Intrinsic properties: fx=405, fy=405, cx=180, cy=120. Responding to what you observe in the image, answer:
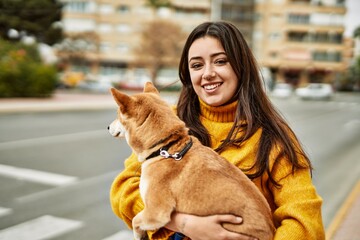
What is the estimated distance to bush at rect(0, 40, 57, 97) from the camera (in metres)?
24.4

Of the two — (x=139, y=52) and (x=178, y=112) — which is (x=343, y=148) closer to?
(x=178, y=112)

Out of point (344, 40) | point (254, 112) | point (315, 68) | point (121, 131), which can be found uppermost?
point (254, 112)

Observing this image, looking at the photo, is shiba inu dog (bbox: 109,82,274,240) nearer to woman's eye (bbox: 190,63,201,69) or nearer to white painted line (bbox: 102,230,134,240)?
woman's eye (bbox: 190,63,201,69)

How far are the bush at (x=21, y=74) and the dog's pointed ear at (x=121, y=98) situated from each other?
23655 millimetres

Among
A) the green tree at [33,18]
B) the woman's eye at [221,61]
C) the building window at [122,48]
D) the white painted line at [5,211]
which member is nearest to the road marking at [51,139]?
the white painted line at [5,211]

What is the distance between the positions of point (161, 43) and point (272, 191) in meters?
43.7

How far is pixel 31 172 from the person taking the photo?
7992mm

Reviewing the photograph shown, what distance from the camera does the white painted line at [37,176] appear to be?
744 cm

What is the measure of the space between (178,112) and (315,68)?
66.9 metres

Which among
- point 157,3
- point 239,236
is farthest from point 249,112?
point 157,3

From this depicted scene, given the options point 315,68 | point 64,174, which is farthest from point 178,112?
point 315,68

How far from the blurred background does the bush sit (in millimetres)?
84

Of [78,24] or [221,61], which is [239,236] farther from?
[78,24]

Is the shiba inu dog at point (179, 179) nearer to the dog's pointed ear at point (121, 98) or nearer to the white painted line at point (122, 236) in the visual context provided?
the dog's pointed ear at point (121, 98)
